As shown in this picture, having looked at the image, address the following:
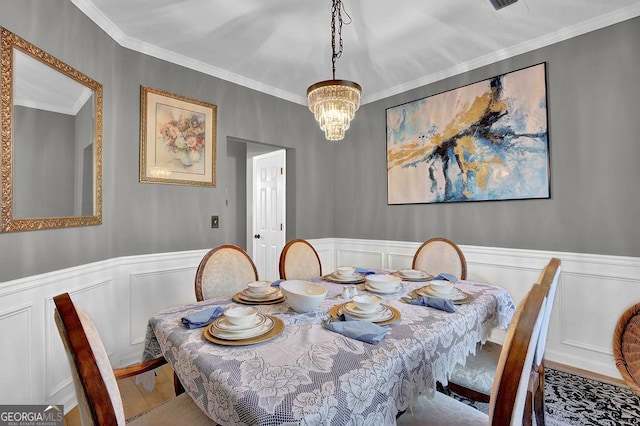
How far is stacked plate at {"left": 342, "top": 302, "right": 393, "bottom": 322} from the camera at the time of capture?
124 centimetres

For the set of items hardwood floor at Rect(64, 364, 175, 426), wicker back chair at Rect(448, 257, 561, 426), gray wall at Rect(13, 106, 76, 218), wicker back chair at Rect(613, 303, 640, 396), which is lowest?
Result: hardwood floor at Rect(64, 364, 175, 426)

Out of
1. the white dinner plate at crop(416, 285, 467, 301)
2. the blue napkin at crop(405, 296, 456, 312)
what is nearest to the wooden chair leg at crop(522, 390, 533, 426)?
the blue napkin at crop(405, 296, 456, 312)

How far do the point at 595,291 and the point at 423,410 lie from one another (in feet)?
6.57

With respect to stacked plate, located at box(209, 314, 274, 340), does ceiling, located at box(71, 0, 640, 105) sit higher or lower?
higher

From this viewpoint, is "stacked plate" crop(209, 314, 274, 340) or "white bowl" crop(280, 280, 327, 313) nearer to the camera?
"stacked plate" crop(209, 314, 274, 340)

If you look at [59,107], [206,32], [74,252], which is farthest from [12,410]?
[206,32]

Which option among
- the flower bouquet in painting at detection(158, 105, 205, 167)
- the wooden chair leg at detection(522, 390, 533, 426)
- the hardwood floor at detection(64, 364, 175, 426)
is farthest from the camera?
the flower bouquet in painting at detection(158, 105, 205, 167)

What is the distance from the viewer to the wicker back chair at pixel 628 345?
2.04 m

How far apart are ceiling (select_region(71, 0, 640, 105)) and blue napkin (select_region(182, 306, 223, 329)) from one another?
1.96 metres

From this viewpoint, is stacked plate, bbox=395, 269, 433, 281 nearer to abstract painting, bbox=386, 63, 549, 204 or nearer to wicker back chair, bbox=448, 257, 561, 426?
wicker back chair, bbox=448, 257, 561, 426

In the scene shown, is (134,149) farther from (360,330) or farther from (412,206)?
(412,206)

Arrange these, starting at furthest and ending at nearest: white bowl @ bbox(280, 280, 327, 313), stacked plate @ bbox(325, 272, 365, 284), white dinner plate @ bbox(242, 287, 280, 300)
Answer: stacked plate @ bbox(325, 272, 365, 284), white dinner plate @ bbox(242, 287, 280, 300), white bowl @ bbox(280, 280, 327, 313)

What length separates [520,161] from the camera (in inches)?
100

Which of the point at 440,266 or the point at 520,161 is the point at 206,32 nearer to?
the point at 440,266
